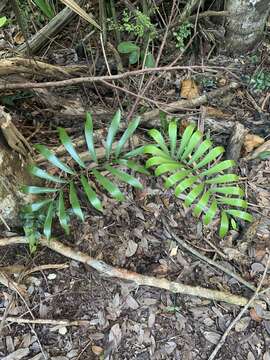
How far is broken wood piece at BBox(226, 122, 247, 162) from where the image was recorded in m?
2.08

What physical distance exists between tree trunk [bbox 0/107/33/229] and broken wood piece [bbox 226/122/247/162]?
976mm

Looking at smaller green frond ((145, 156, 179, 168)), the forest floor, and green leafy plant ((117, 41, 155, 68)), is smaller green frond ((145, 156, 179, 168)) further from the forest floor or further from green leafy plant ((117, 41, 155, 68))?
green leafy plant ((117, 41, 155, 68))

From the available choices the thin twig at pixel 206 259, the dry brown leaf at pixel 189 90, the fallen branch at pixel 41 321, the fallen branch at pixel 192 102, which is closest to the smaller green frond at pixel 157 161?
the thin twig at pixel 206 259

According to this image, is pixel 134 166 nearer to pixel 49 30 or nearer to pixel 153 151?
pixel 153 151

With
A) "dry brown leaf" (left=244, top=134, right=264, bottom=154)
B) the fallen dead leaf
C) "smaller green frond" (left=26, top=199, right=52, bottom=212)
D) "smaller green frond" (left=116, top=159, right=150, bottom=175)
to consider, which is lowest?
the fallen dead leaf

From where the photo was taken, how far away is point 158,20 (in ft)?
7.97

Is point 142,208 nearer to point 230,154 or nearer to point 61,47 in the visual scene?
point 230,154

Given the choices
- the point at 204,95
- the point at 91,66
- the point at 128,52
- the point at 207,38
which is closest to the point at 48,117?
the point at 91,66

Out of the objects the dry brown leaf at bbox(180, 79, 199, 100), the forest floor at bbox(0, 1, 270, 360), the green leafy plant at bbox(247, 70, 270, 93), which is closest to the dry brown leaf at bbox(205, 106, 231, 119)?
the forest floor at bbox(0, 1, 270, 360)

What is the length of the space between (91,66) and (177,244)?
1047 millimetres

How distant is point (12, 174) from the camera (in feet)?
5.62

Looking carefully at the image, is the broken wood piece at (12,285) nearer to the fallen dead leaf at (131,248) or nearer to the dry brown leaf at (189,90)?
the fallen dead leaf at (131,248)

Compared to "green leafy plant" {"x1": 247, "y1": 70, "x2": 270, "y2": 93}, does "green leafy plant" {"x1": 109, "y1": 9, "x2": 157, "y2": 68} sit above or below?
above

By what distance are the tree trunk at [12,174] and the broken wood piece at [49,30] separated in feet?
2.03
